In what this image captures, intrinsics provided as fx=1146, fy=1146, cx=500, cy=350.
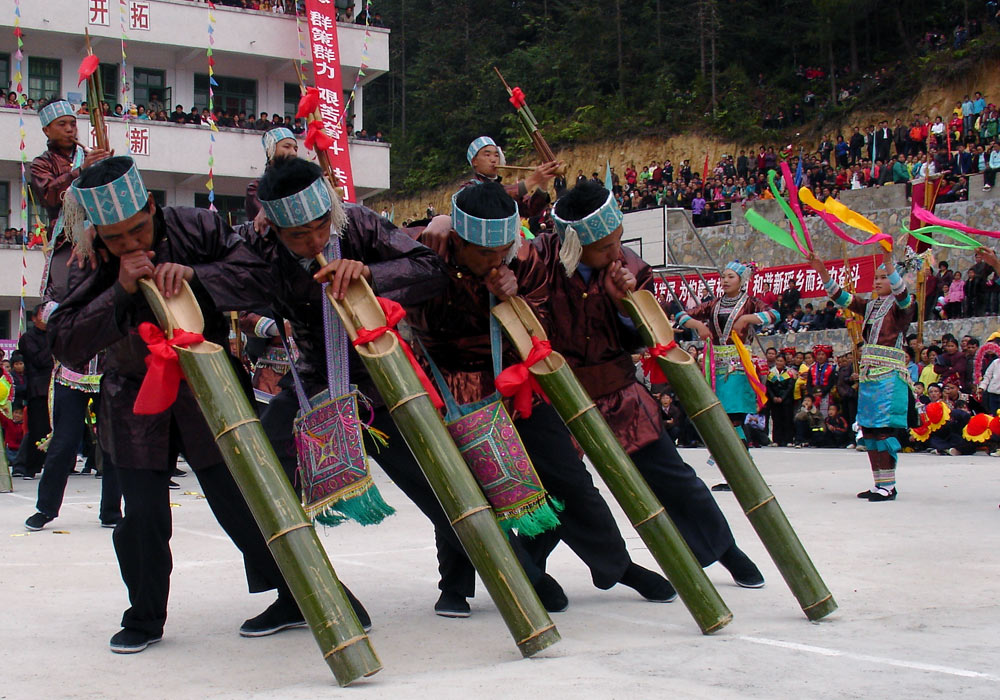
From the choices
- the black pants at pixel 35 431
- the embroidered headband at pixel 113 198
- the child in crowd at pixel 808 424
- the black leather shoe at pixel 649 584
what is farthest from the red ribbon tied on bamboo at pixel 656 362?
the child in crowd at pixel 808 424

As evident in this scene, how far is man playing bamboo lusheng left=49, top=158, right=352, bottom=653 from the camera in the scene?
366 cm

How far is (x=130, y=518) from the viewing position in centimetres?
385

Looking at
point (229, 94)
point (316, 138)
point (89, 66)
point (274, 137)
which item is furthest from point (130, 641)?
point (229, 94)

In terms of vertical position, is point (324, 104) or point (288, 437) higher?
point (324, 104)

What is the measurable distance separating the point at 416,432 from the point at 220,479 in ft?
2.87

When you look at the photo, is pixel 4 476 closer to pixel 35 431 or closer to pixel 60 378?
pixel 35 431

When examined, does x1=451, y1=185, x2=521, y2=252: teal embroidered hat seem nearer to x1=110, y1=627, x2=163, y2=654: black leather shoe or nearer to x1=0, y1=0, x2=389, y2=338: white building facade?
x1=110, y1=627, x2=163, y2=654: black leather shoe

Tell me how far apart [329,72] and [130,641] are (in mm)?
20726

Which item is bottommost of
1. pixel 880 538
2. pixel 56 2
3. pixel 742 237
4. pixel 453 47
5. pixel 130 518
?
pixel 880 538

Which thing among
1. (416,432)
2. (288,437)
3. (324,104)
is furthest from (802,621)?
(324,104)

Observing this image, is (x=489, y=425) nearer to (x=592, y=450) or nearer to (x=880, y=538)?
(x=592, y=450)

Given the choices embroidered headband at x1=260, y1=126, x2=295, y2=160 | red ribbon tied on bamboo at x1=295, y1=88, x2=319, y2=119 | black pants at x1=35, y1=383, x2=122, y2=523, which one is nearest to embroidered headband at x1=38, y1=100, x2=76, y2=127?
embroidered headband at x1=260, y1=126, x2=295, y2=160

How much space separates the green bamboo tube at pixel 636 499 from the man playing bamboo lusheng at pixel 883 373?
4.63 meters

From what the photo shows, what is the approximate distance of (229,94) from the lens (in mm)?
28250
